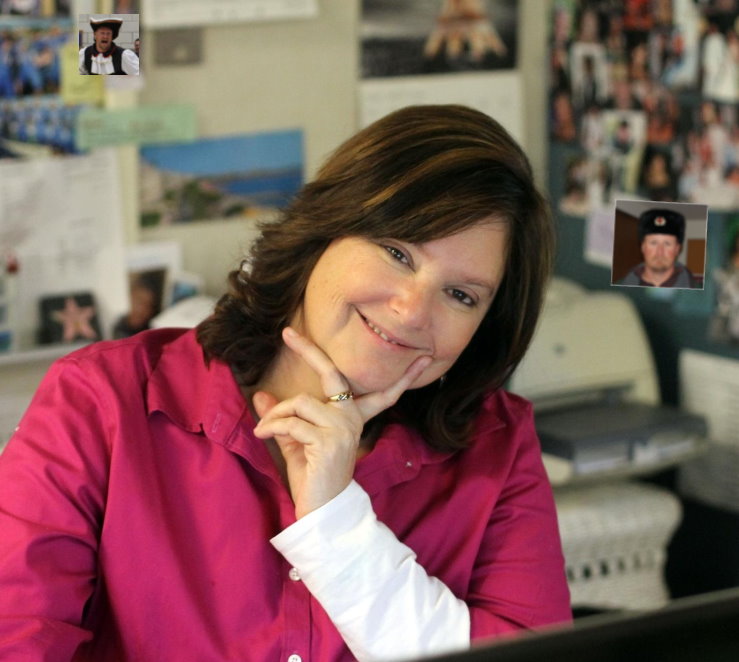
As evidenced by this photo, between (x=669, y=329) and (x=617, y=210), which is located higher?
(x=617, y=210)

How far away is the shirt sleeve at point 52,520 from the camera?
1.11 meters

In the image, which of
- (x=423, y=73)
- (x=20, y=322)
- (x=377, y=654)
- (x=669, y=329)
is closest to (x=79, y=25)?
(x=377, y=654)

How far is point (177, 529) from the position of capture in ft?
3.94

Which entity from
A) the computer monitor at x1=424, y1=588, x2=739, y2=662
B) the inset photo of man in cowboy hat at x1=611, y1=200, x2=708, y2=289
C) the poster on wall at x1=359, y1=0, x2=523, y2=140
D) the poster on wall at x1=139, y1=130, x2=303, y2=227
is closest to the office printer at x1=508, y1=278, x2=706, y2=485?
the poster on wall at x1=359, y1=0, x2=523, y2=140

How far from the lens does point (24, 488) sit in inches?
45.2

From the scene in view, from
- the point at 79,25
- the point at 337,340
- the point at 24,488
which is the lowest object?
the point at 24,488

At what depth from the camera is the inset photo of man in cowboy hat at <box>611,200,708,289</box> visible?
3.43 feet

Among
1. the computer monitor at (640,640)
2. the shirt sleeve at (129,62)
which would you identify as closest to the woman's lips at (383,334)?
the shirt sleeve at (129,62)

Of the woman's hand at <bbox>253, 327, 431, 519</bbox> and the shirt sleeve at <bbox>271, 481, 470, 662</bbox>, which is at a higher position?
the woman's hand at <bbox>253, 327, 431, 519</bbox>

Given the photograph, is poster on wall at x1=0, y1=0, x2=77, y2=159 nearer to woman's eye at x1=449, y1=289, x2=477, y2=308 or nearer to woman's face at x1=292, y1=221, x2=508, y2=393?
woman's face at x1=292, y1=221, x2=508, y2=393

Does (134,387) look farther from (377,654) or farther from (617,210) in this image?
(617,210)

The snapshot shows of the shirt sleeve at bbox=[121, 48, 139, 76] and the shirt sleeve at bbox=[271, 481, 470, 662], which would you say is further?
the shirt sleeve at bbox=[271, 481, 470, 662]

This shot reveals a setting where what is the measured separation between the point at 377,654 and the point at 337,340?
316 millimetres

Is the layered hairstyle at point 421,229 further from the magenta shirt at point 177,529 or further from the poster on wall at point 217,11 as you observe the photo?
the poster on wall at point 217,11
